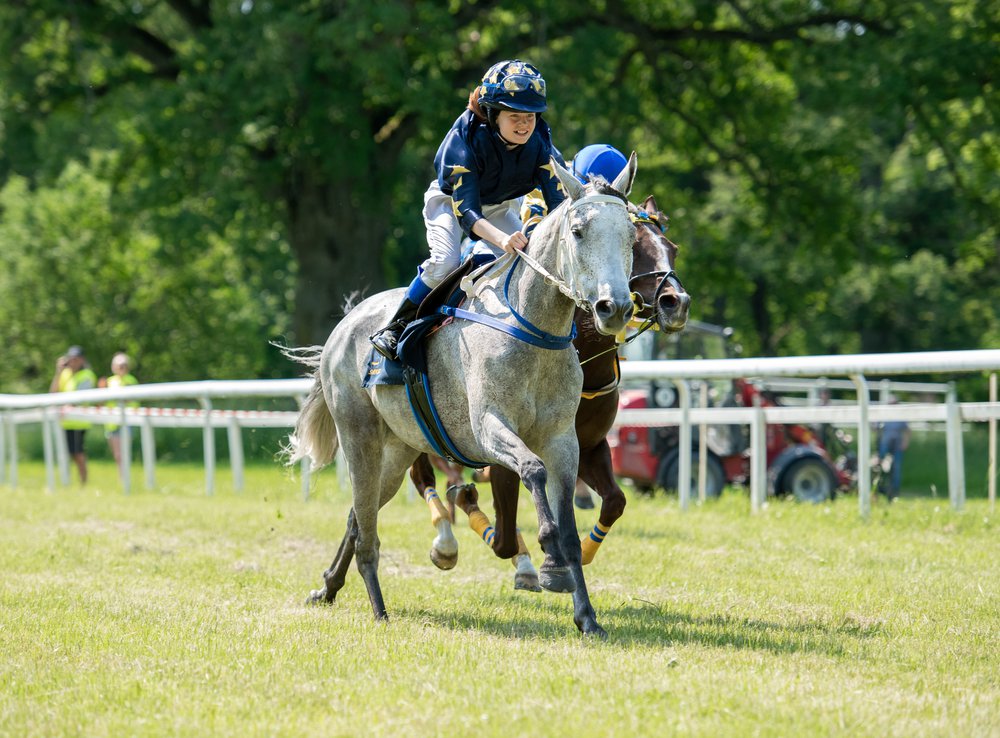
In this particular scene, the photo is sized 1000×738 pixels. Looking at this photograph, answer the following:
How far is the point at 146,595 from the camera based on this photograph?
773cm

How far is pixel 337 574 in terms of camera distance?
750 centimetres

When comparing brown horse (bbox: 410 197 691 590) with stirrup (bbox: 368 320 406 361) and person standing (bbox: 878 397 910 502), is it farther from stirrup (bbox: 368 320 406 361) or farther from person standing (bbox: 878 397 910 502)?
person standing (bbox: 878 397 910 502)

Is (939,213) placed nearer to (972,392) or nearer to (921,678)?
(972,392)

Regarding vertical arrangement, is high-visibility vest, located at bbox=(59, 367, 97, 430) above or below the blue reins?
below

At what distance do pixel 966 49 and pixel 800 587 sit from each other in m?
13.6

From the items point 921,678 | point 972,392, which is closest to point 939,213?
A: point 972,392

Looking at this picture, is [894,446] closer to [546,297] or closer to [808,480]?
[808,480]

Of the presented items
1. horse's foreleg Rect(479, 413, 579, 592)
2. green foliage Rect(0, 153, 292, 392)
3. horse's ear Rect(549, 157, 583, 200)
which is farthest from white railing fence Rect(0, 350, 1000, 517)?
green foliage Rect(0, 153, 292, 392)

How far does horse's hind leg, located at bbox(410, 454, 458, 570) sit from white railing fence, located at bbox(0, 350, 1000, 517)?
9.37 ft

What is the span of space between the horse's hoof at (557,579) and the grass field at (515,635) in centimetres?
26

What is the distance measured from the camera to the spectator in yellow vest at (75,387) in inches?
731

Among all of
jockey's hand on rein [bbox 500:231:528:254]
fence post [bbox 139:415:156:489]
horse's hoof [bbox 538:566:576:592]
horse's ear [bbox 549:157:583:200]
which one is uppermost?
horse's ear [bbox 549:157:583:200]

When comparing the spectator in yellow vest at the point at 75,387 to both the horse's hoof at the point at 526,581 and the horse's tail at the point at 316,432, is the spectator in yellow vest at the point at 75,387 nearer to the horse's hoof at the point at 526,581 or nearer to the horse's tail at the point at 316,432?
the horse's tail at the point at 316,432

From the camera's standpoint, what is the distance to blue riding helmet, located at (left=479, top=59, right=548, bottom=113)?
6488 millimetres
